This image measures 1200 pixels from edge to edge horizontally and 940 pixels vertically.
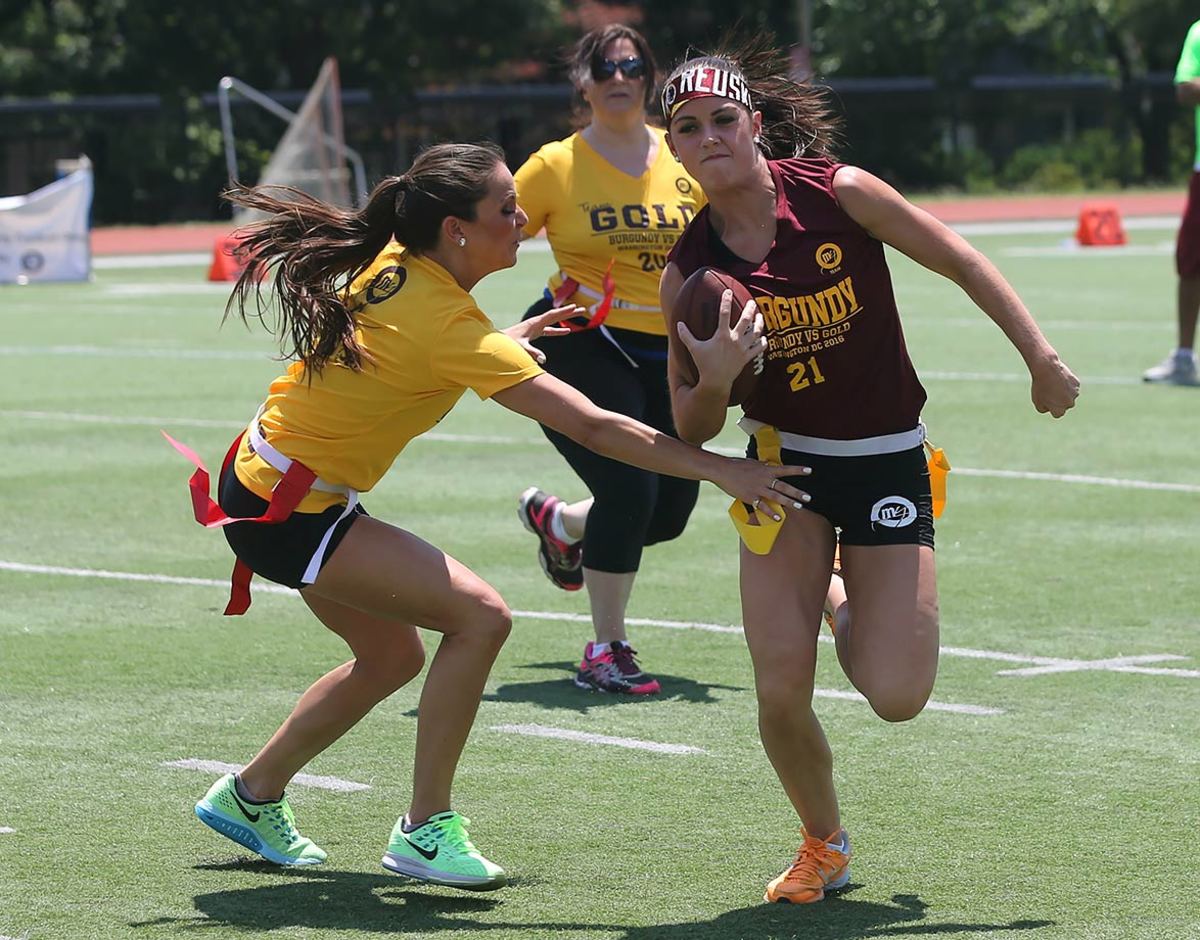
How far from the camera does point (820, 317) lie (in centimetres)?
551

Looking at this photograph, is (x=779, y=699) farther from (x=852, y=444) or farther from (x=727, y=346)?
(x=727, y=346)

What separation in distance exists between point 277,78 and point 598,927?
51438 millimetres

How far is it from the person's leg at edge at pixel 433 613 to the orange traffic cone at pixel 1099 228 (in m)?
29.0

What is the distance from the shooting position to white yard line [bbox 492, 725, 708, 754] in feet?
22.5

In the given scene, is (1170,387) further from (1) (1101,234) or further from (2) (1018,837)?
(1) (1101,234)

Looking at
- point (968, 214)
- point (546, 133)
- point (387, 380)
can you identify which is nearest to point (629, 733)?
point (387, 380)

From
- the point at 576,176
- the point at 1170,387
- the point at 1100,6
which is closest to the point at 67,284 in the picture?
the point at 1170,387

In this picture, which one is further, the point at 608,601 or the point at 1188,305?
the point at 1188,305

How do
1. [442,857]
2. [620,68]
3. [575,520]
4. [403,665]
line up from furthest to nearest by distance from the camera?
1. [575,520]
2. [620,68]
3. [403,665]
4. [442,857]

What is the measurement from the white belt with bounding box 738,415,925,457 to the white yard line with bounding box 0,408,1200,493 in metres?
6.45

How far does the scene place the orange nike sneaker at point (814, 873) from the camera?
531 centimetres

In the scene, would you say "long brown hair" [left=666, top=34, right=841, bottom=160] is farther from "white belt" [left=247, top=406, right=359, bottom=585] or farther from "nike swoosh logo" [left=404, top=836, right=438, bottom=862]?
"nike swoosh logo" [left=404, top=836, right=438, bottom=862]

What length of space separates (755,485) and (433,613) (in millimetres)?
897

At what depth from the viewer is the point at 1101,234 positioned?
33.5 meters
